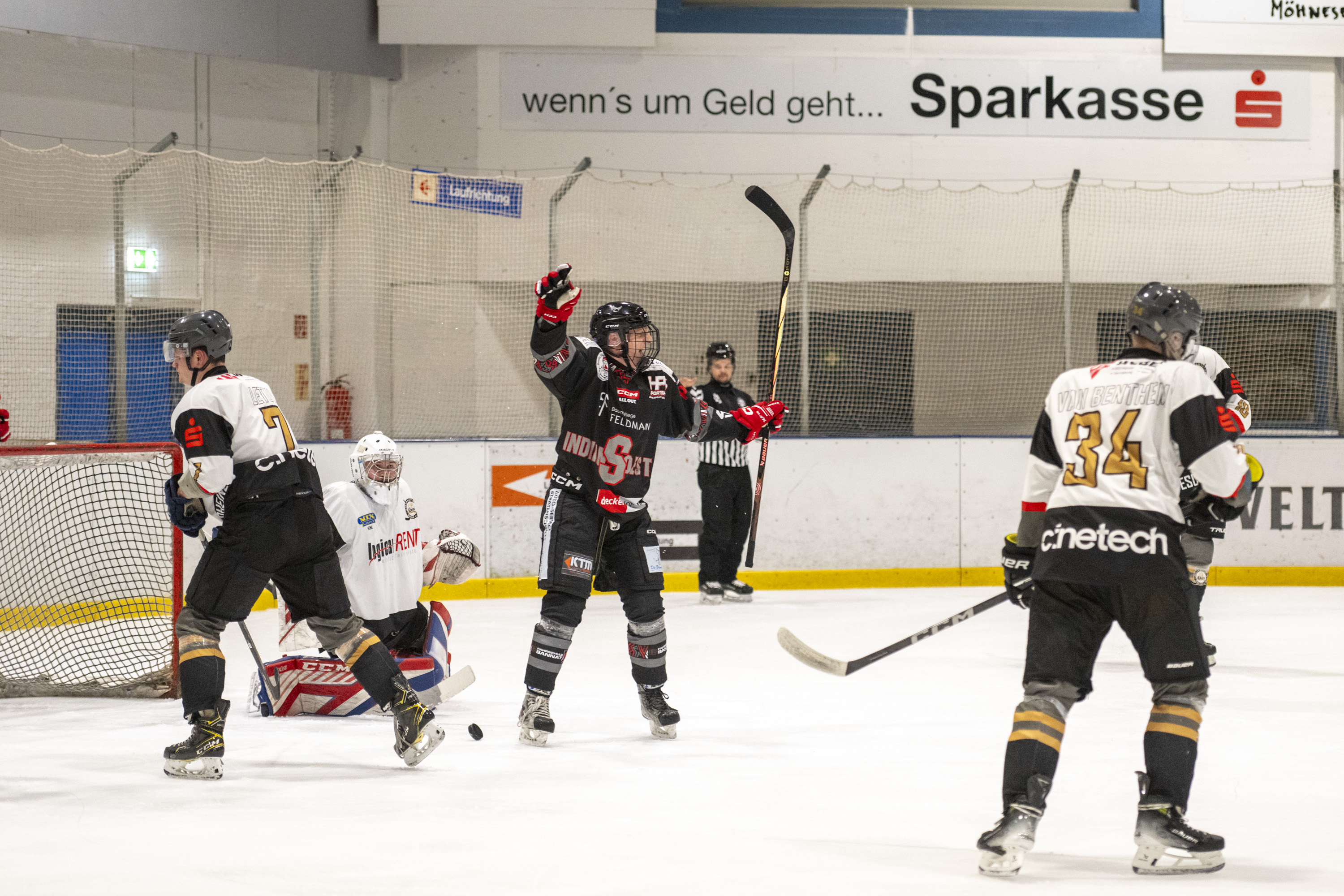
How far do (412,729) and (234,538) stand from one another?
68 cm

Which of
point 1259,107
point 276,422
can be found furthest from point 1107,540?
point 1259,107

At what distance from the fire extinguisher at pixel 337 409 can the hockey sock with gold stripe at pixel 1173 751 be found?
6.28 metres

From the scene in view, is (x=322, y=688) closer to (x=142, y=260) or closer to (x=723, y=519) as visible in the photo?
(x=723, y=519)

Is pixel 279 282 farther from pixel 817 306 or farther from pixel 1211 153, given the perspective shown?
pixel 1211 153

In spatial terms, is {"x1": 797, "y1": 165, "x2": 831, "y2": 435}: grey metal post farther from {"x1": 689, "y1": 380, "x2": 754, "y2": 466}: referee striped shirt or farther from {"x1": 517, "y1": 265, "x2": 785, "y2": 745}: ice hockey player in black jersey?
{"x1": 517, "y1": 265, "x2": 785, "y2": 745}: ice hockey player in black jersey

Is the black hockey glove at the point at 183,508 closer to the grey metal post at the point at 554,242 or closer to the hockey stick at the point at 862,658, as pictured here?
the hockey stick at the point at 862,658

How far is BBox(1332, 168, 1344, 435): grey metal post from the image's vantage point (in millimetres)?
8359

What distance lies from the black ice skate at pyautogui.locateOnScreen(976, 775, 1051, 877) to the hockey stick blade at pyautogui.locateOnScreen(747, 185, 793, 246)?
97.7 inches

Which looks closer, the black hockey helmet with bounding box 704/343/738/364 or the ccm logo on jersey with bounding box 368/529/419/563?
the ccm logo on jersey with bounding box 368/529/419/563

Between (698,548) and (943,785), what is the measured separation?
170 inches

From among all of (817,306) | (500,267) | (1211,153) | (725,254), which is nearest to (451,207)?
(500,267)

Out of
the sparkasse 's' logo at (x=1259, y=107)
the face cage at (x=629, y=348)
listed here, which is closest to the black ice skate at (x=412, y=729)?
the face cage at (x=629, y=348)

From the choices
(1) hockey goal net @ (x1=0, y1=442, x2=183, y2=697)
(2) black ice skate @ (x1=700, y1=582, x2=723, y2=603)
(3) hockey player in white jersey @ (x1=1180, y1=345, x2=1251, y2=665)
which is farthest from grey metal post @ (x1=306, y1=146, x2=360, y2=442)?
(3) hockey player in white jersey @ (x1=1180, y1=345, x2=1251, y2=665)

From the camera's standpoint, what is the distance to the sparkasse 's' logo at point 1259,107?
10.1m
